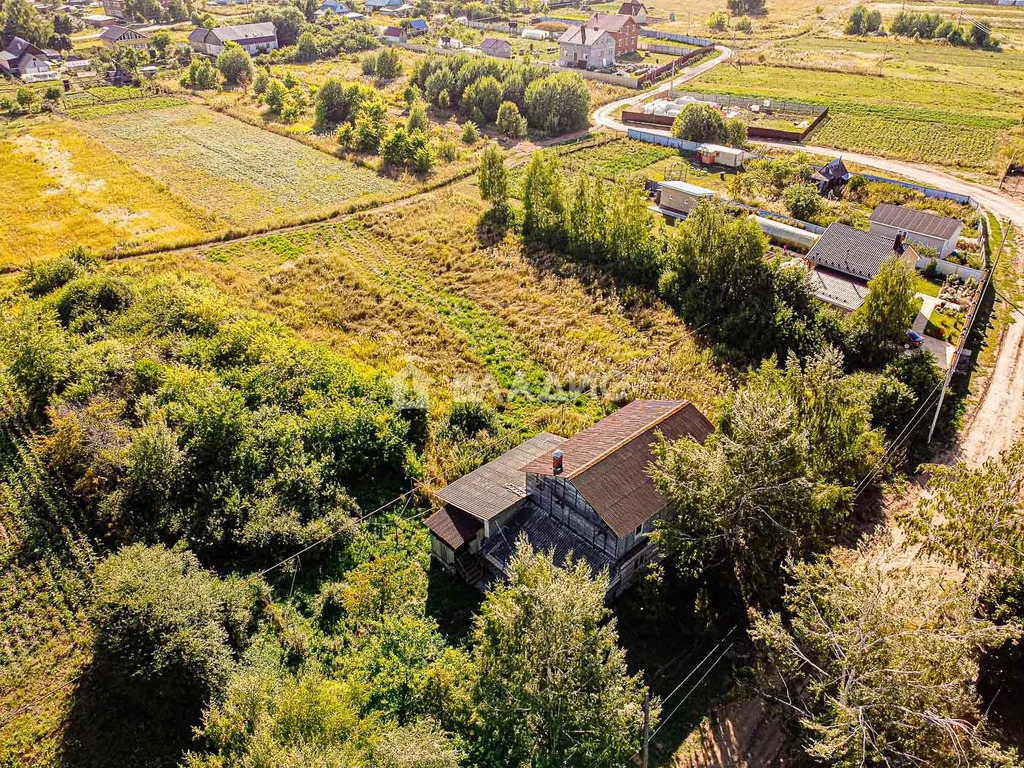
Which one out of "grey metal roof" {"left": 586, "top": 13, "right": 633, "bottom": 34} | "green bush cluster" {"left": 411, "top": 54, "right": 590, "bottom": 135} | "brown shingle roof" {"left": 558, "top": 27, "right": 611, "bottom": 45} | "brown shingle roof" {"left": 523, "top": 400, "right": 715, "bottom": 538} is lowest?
"brown shingle roof" {"left": 523, "top": 400, "right": 715, "bottom": 538}

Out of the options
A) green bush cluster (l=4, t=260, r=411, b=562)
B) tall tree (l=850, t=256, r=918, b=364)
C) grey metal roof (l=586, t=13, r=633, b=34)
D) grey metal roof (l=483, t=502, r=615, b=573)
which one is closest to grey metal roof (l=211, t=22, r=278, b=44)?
grey metal roof (l=586, t=13, r=633, b=34)

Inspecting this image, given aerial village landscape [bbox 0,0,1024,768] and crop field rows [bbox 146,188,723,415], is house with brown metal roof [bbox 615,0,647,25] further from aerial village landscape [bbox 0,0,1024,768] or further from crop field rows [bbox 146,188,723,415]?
crop field rows [bbox 146,188,723,415]

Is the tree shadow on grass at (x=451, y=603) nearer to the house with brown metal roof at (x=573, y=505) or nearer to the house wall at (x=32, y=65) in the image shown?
the house with brown metal roof at (x=573, y=505)

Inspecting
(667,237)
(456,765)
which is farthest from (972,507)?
(667,237)

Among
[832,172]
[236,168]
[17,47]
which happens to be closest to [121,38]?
[17,47]

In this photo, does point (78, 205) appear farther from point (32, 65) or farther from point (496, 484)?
point (32, 65)

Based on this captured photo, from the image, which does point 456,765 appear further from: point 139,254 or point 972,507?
point 139,254
